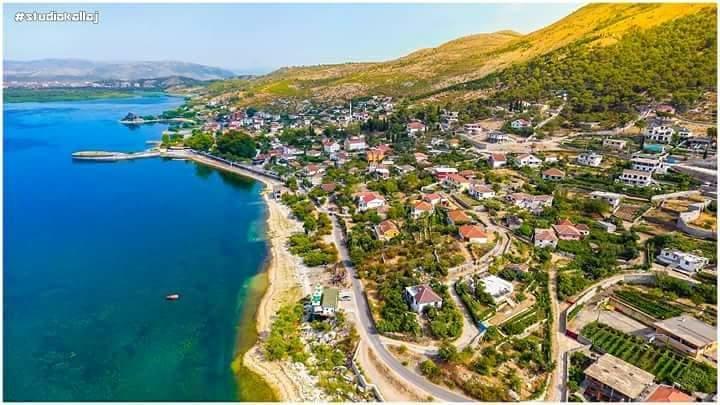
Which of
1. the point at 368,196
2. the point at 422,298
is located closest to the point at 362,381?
the point at 422,298

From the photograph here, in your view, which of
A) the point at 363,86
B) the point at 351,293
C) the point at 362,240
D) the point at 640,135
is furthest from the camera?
the point at 363,86

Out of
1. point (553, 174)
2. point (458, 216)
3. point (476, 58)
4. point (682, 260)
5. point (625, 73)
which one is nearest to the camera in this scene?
point (682, 260)

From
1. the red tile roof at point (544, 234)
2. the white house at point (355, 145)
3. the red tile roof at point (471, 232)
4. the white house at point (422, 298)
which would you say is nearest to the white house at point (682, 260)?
the red tile roof at point (544, 234)

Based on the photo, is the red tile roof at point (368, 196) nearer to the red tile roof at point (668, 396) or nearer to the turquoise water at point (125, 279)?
the turquoise water at point (125, 279)

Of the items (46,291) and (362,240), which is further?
(362,240)

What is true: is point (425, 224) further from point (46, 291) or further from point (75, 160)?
point (75, 160)

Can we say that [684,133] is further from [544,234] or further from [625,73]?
[544,234]

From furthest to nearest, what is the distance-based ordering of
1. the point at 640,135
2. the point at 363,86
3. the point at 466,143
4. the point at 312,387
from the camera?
1. the point at 363,86
2. the point at 466,143
3. the point at 640,135
4. the point at 312,387

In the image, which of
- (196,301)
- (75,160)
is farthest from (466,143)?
(75,160)

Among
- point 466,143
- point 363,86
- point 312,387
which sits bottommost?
point 312,387
